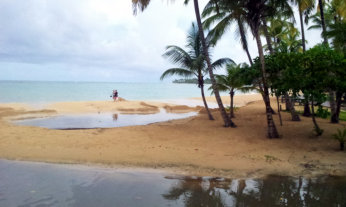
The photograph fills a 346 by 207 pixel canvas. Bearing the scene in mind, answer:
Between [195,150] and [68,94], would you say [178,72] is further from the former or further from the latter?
[68,94]

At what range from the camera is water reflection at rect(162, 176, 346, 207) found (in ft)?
14.7

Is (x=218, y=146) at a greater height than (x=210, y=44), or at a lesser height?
lesser

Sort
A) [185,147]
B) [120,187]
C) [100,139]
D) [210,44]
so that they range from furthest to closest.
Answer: [210,44]
[100,139]
[185,147]
[120,187]

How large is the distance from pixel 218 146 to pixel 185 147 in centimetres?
117

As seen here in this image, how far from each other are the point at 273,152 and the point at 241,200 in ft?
12.6

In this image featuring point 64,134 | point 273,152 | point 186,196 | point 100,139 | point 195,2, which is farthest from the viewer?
point 195,2

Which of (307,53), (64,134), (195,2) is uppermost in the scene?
(195,2)

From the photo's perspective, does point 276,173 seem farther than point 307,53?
No

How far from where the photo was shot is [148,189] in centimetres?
Answer: 508

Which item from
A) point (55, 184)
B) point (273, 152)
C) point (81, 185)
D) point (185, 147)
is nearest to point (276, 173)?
point (273, 152)

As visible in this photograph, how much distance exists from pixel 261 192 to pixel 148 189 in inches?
89.5

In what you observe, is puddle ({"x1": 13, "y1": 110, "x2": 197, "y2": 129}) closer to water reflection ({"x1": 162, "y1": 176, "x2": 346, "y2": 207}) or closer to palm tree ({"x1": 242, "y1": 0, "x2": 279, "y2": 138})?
palm tree ({"x1": 242, "y1": 0, "x2": 279, "y2": 138})

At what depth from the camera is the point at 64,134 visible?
400 inches

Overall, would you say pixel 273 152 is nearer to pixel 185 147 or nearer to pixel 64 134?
pixel 185 147
